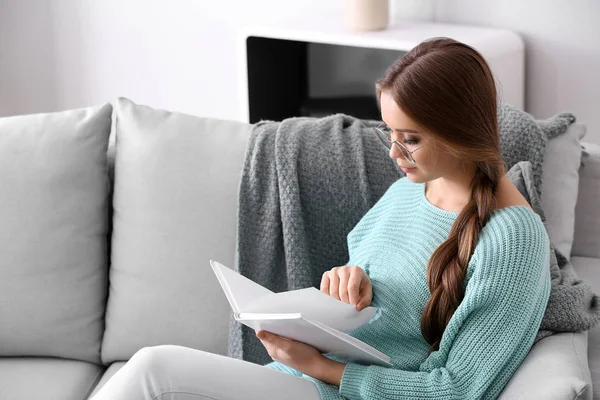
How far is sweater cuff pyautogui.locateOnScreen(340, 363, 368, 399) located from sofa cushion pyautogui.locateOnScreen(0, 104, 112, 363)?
30.2 inches

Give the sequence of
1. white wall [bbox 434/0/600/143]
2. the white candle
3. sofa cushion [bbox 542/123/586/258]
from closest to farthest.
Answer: sofa cushion [bbox 542/123/586/258] → white wall [bbox 434/0/600/143] → the white candle

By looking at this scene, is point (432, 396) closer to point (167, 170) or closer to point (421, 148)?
point (421, 148)

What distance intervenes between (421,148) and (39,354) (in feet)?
3.49

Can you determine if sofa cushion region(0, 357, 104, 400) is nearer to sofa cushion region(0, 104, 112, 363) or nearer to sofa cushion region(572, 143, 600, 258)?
sofa cushion region(0, 104, 112, 363)

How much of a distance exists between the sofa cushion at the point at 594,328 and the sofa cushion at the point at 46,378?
3.38ft

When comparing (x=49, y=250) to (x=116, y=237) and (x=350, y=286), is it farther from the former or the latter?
(x=350, y=286)

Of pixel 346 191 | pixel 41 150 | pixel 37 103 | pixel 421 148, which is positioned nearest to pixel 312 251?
pixel 346 191

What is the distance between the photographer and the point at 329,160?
1995 millimetres

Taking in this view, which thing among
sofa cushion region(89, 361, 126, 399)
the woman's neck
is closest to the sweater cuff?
the woman's neck

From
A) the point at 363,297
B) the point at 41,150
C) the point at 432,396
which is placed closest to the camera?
the point at 432,396

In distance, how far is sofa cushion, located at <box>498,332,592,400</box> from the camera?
1.42 meters

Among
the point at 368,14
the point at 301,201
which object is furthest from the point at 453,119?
the point at 368,14

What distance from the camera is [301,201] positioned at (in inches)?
78.4

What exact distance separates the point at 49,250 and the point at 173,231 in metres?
0.29
